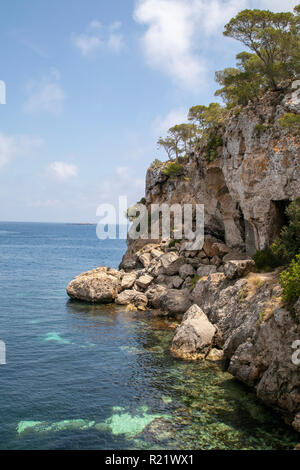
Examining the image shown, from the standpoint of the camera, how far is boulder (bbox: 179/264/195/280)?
40750 mm

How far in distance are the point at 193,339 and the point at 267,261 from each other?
921cm

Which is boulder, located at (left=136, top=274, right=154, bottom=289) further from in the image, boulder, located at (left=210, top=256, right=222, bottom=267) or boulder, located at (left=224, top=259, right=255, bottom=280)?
boulder, located at (left=224, top=259, right=255, bottom=280)

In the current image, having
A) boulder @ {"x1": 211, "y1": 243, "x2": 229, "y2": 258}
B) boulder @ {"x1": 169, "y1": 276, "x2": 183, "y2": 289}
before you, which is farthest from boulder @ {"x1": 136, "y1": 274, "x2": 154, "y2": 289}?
boulder @ {"x1": 211, "y1": 243, "x2": 229, "y2": 258}

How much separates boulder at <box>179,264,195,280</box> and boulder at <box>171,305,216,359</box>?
572 inches

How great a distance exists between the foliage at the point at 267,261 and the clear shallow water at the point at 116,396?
374 inches

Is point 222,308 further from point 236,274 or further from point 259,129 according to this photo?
point 259,129

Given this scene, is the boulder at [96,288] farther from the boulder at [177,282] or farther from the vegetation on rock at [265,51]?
the vegetation on rock at [265,51]

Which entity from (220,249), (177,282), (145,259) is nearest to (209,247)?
(220,249)

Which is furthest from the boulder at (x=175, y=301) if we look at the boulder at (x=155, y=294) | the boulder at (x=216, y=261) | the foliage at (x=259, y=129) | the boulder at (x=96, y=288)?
the foliage at (x=259, y=129)

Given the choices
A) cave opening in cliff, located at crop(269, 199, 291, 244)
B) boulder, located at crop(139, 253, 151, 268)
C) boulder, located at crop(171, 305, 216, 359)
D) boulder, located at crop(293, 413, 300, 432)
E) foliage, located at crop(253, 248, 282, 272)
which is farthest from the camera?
boulder, located at crop(139, 253, 151, 268)

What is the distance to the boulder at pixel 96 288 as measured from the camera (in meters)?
40.1

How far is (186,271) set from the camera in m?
41.0
